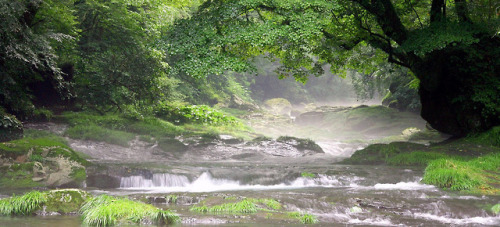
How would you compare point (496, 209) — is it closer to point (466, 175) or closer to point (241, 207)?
point (466, 175)

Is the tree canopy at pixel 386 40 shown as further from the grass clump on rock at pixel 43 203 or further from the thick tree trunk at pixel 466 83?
the grass clump on rock at pixel 43 203

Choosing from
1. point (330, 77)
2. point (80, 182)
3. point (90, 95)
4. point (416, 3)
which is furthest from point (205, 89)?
point (330, 77)

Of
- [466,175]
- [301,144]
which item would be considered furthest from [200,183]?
[301,144]

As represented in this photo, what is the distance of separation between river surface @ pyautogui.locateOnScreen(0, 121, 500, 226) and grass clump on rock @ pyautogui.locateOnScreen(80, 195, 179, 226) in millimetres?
250

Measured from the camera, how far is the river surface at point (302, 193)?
23.3ft

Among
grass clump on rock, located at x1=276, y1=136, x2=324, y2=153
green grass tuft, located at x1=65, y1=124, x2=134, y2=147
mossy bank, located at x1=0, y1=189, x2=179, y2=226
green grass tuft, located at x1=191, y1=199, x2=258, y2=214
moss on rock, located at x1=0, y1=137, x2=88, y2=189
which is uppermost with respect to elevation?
green grass tuft, located at x1=65, y1=124, x2=134, y2=147

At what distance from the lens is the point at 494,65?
580 inches

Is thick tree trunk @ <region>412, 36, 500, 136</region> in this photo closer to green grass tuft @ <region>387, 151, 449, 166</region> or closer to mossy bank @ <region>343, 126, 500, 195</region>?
mossy bank @ <region>343, 126, 500, 195</region>

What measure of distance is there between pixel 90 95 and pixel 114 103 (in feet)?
4.23

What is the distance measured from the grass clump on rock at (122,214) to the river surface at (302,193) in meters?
0.25

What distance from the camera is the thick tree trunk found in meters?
14.6

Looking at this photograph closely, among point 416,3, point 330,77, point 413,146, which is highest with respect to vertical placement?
point 330,77

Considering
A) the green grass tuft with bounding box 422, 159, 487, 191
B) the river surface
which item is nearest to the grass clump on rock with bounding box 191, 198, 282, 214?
the river surface

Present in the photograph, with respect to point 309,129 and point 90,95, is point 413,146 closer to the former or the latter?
point 90,95
